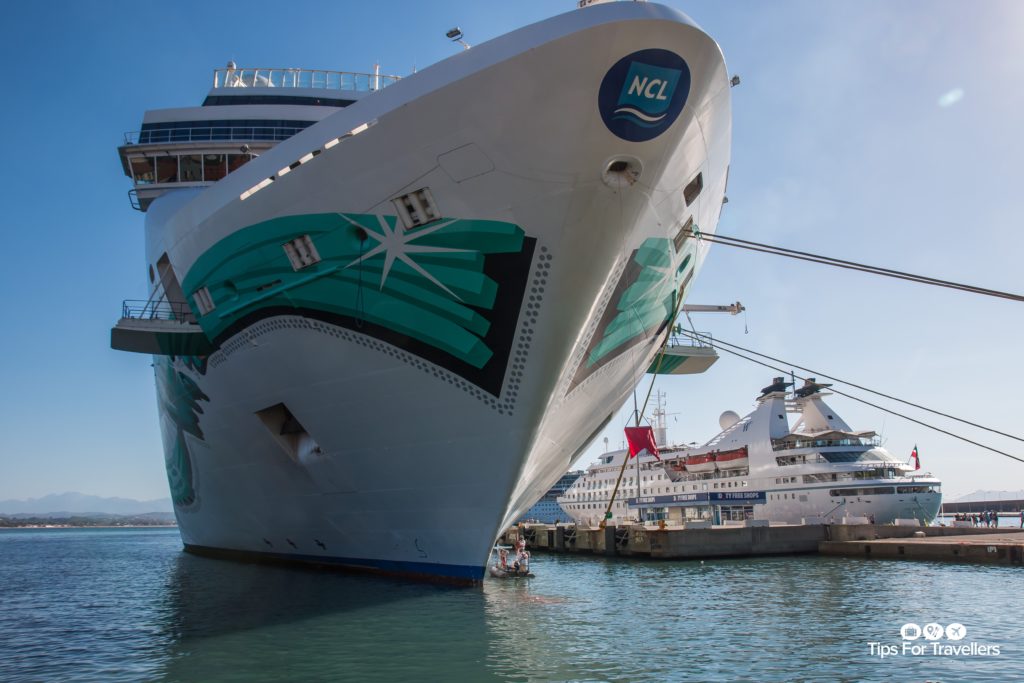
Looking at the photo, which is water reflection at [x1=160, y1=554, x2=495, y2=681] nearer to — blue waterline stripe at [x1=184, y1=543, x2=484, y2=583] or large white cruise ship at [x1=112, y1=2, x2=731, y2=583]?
blue waterline stripe at [x1=184, y1=543, x2=484, y2=583]

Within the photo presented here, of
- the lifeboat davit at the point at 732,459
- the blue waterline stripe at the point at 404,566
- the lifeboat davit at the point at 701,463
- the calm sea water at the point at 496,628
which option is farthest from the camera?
the lifeboat davit at the point at 701,463

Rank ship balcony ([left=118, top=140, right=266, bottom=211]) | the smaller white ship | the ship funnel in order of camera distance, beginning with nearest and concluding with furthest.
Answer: ship balcony ([left=118, top=140, right=266, bottom=211]), the smaller white ship, the ship funnel

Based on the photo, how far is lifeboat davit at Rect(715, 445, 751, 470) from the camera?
40.3 metres

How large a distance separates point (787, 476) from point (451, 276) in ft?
106

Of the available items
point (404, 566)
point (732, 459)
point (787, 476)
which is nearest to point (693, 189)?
point (404, 566)

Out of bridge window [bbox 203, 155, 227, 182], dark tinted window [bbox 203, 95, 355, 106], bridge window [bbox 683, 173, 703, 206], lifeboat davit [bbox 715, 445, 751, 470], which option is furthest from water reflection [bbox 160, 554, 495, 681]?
lifeboat davit [bbox 715, 445, 751, 470]

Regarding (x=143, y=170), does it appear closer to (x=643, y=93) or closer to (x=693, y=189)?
(x=693, y=189)

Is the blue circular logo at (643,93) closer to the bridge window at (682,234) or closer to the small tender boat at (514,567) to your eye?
the bridge window at (682,234)

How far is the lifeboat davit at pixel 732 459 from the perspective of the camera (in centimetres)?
4031

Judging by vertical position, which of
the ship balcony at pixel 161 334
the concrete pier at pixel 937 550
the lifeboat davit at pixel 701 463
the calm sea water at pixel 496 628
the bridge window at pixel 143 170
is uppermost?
the bridge window at pixel 143 170

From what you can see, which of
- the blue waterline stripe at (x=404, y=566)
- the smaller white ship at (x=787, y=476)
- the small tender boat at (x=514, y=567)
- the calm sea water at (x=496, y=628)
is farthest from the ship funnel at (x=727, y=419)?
the blue waterline stripe at (x=404, y=566)

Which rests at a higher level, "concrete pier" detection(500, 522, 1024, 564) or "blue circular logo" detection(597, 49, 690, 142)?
"blue circular logo" detection(597, 49, 690, 142)

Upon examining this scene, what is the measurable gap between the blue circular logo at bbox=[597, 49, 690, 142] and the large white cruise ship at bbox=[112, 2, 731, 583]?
2cm

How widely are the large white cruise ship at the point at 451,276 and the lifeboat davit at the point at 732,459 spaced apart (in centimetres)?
2921
